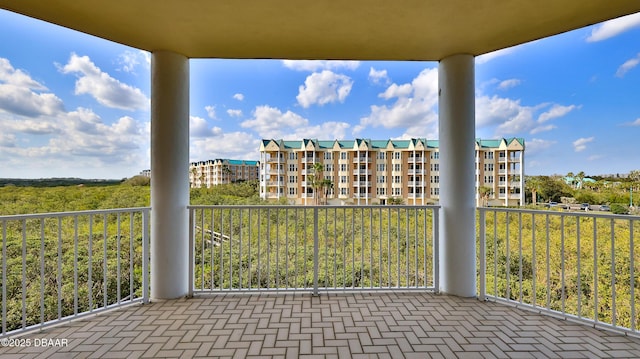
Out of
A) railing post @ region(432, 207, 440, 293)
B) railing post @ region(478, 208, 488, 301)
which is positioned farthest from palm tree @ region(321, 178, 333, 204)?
railing post @ region(478, 208, 488, 301)

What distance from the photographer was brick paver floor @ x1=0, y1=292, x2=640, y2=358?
2.11m

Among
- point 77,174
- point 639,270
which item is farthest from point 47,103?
point 639,270

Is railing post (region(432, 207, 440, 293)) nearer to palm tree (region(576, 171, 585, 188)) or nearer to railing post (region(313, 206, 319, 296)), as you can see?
railing post (region(313, 206, 319, 296))

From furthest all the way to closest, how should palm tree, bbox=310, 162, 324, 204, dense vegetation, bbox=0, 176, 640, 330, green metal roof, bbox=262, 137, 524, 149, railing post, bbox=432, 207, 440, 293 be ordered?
green metal roof, bbox=262, 137, 524, 149, palm tree, bbox=310, 162, 324, 204, railing post, bbox=432, 207, 440, 293, dense vegetation, bbox=0, 176, 640, 330

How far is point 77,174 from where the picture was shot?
5.14 meters

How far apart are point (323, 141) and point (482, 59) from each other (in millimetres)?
3291

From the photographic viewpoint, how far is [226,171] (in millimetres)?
5969

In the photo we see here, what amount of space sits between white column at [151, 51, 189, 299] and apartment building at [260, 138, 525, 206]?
165 cm

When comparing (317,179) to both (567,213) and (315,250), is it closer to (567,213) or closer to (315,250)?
(315,250)

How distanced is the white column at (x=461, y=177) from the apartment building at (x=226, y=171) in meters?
3.44

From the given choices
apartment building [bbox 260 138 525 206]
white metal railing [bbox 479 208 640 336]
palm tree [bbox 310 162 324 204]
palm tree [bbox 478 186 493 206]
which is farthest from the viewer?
palm tree [bbox 310 162 324 204]

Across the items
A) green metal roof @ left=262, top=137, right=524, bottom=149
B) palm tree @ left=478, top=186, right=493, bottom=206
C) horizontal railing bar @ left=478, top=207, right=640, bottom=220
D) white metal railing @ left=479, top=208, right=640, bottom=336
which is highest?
green metal roof @ left=262, top=137, right=524, bottom=149

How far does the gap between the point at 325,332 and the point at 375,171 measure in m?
3.68

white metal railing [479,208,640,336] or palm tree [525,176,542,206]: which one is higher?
palm tree [525,176,542,206]
